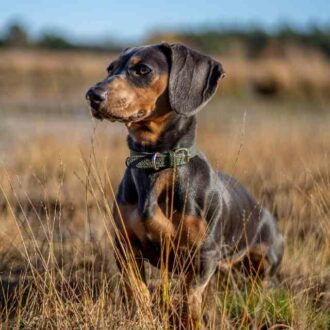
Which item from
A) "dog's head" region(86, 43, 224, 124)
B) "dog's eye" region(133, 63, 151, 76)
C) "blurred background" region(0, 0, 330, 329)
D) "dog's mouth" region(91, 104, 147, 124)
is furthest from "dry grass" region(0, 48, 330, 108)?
"dog's mouth" region(91, 104, 147, 124)

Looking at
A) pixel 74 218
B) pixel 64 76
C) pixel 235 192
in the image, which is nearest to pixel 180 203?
pixel 235 192

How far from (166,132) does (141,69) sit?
364 millimetres

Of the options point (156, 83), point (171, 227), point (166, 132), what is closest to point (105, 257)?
point (171, 227)

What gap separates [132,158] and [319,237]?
191 cm

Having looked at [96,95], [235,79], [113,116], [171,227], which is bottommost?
[235,79]

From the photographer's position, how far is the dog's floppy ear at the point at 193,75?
13.2 feet

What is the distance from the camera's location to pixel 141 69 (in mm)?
3979

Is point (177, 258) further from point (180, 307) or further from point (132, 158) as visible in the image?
point (132, 158)

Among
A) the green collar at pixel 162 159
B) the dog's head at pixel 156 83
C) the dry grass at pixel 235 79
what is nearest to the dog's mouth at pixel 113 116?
the dog's head at pixel 156 83

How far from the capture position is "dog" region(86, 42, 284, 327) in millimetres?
3920

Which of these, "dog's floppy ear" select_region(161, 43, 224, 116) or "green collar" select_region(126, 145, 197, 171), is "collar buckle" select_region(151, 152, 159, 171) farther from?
"dog's floppy ear" select_region(161, 43, 224, 116)

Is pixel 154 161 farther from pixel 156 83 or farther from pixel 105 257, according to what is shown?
Answer: pixel 105 257

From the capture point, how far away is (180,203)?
398 centimetres

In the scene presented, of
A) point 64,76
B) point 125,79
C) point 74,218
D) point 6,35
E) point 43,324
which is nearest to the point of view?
point 43,324
